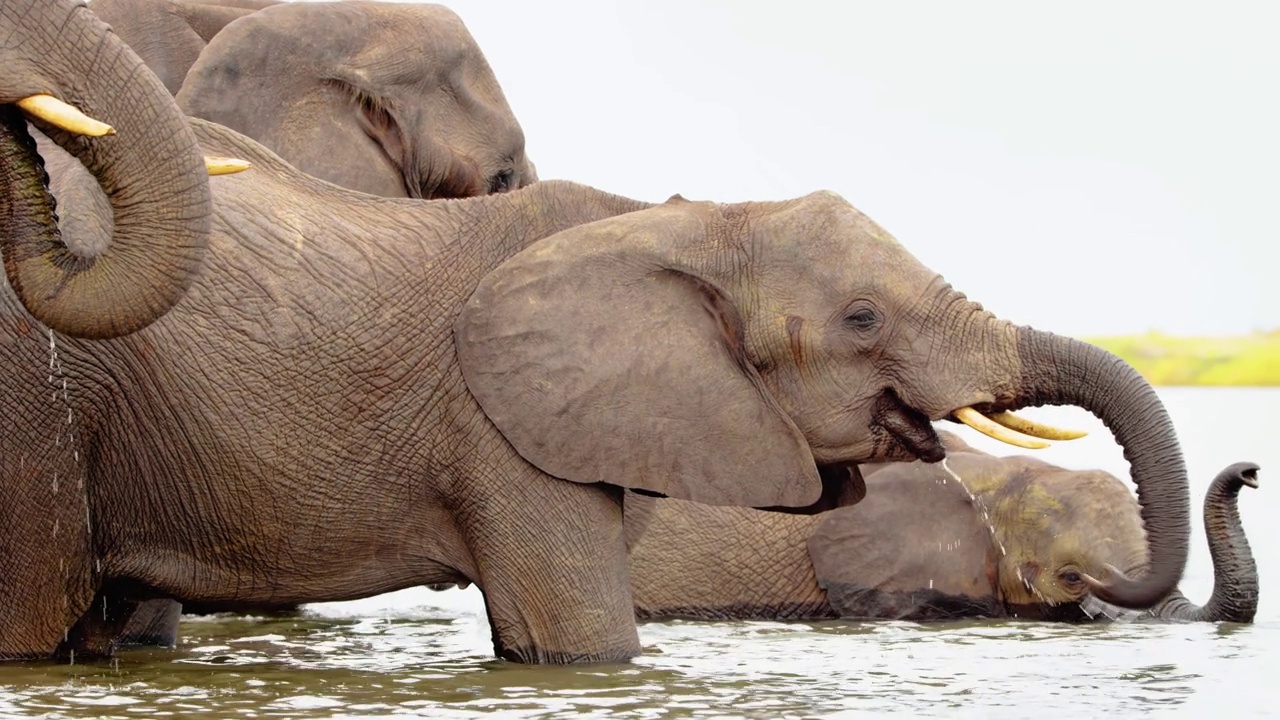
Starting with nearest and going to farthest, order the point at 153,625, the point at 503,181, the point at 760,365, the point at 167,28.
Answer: the point at 760,365 → the point at 153,625 → the point at 503,181 → the point at 167,28

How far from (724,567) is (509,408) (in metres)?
3.09

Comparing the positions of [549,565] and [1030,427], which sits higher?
[1030,427]

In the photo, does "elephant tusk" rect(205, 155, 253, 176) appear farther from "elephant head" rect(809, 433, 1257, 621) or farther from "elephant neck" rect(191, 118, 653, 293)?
"elephant head" rect(809, 433, 1257, 621)

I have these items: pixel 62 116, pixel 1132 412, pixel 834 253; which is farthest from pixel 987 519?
pixel 62 116

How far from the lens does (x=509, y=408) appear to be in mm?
8281

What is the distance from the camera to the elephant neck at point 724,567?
438 inches

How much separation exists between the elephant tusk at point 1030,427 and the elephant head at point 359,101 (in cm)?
380

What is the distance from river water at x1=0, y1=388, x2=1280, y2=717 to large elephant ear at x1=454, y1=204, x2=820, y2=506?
652 millimetres

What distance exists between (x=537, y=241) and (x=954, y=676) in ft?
6.46

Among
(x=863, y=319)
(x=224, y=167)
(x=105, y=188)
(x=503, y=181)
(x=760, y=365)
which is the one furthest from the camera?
(x=503, y=181)

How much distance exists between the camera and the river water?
784cm

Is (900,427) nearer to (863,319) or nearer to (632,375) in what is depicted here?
(863,319)

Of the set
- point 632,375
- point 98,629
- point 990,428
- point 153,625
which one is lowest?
point 98,629

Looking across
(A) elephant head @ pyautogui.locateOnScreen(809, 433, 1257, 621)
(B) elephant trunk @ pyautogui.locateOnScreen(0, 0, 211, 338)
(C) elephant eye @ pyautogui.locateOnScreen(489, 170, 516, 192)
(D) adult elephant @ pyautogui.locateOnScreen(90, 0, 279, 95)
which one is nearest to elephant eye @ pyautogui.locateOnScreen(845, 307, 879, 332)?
(B) elephant trunk @ pyautogui.locateOnScreen(0, 0, 211, 338)
